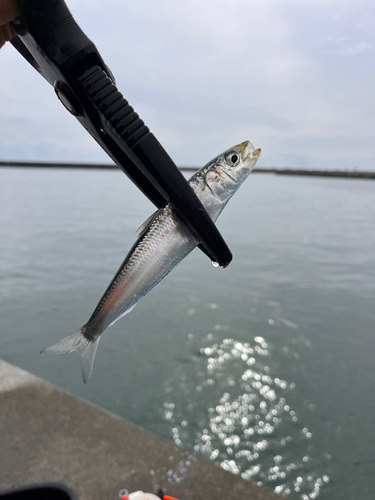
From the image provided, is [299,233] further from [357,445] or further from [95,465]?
[95,465]

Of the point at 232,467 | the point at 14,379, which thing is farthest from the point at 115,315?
the point at 232,467

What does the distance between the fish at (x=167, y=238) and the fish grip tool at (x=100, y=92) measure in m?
0.07

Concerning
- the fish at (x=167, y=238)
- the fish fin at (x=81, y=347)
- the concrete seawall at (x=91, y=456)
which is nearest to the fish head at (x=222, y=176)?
the fish at (x=167, y=238)

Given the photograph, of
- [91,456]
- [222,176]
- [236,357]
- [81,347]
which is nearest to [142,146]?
[222,176]

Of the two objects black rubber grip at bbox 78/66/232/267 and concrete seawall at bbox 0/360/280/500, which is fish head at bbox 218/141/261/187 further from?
concrete seawall at bbox 0/360/280/500

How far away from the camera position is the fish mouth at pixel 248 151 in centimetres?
124

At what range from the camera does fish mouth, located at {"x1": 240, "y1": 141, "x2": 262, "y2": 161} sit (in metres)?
1.24

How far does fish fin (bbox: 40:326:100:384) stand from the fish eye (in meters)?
0.86

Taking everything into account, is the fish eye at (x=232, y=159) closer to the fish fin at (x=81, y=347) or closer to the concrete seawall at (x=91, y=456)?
the fish fin at (x=81, y=347)

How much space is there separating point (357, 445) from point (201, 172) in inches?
196

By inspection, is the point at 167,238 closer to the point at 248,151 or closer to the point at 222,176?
the point at 222,176

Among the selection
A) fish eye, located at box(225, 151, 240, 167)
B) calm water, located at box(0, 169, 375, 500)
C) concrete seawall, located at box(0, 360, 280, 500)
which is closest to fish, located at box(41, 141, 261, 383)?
fish eye, located at box(225, 151, 240, 167)

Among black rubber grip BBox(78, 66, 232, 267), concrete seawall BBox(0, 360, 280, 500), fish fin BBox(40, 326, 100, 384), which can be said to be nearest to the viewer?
black rubber grip BBox(78, 66, 232, 267)

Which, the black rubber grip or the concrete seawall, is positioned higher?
the black rubber grip
